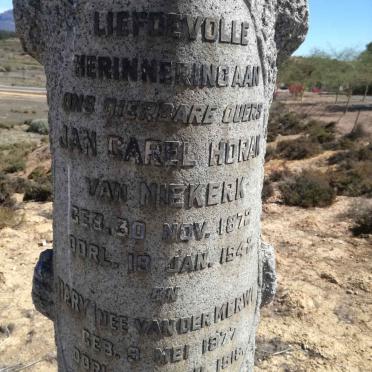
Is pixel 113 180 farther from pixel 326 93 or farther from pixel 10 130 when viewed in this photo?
pixel 326 93

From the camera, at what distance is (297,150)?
14.6 metres

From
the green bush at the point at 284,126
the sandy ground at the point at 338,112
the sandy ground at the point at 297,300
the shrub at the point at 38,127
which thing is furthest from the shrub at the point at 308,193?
the shrub at the point at 38,127

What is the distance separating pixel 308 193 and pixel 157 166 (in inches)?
335

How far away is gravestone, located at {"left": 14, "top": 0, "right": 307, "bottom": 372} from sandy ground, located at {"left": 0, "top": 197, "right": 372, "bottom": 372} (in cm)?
263

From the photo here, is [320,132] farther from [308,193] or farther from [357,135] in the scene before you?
[308,193]

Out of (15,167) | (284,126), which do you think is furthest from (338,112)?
(15,167)

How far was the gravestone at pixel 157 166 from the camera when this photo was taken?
1.65 meters

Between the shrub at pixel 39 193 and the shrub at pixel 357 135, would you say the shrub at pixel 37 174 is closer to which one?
the shrub at pixel 39 193

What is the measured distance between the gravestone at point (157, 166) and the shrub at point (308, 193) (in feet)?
25.7

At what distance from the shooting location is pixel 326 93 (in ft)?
151

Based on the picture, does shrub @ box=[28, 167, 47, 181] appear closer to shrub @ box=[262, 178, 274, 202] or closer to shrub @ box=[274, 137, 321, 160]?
shrub @ box=[262, 178, 274, 202]

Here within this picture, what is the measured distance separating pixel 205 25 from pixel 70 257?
1.24 meters

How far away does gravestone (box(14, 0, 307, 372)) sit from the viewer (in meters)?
1.65

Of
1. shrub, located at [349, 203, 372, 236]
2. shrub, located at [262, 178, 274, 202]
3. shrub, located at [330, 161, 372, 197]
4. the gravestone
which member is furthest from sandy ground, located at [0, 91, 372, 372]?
the gravestone
